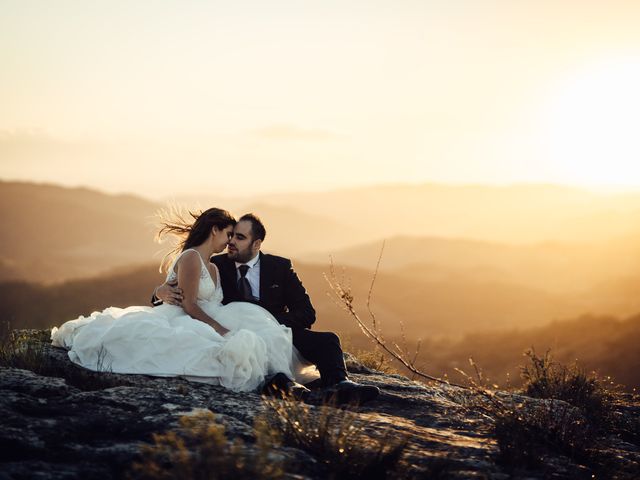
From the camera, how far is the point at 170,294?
718cm

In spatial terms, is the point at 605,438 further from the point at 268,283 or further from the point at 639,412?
the point at 268,283

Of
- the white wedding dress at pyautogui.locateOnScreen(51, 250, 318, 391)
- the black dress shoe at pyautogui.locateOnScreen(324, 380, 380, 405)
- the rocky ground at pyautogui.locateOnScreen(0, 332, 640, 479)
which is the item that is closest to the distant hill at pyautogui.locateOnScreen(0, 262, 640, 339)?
the white wedding dress at pyautogui.locateOnScreen(51, 250, 318, 391)

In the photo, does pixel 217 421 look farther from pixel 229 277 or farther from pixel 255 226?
pixel 229 277

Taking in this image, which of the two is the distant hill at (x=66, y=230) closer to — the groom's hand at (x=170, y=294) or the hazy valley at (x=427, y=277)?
the hazy valley at (x=427, y=277)

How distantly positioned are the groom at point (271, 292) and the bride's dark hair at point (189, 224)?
0.81 ft

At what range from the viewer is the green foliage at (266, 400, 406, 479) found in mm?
4125

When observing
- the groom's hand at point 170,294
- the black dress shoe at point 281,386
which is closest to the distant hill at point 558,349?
the groom's hand at point 170,294

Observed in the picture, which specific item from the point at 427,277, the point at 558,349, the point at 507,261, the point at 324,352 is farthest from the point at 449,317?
the point at 507,261

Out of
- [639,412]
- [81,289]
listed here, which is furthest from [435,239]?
[639,412]

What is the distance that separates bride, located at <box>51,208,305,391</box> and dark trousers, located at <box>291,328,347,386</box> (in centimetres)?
A: 18

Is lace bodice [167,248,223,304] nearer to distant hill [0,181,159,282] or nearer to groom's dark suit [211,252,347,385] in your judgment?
groom's dark suit [211,252,347,385]

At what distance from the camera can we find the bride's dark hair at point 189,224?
7.23m

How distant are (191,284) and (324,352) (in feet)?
5.27

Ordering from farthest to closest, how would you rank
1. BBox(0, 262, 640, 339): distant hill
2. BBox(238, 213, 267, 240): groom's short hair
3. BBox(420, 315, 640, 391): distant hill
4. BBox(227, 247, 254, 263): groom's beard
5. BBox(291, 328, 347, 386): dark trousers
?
BBox(0, 262, 640, 339): distant hill
BBox(420, 315, 640, 391): distant hill
BBox(227, 247, 254, 263): groom's beard
BBox(238, 213, 267, 240): groom's short hair
BBox(291, 328, 347, 386): dark trousers
